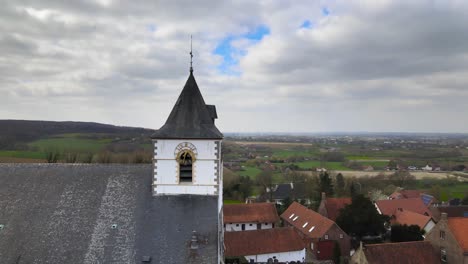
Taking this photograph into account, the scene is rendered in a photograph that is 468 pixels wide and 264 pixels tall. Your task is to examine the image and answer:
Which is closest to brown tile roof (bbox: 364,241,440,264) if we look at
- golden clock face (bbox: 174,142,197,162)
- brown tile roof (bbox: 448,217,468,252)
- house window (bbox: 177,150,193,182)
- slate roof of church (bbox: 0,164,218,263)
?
brown tile roof (bbox: 448,217,468,252)

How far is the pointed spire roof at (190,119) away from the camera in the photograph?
16.7 m

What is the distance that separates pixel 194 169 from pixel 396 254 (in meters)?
20.4

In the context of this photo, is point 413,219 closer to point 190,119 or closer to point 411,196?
point 411,196

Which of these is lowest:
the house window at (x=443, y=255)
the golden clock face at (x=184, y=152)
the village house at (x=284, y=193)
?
the village house at (x=284, y=193)

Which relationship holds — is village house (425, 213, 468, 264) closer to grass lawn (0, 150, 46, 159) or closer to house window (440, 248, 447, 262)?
house window (440, 248, 447, 262)

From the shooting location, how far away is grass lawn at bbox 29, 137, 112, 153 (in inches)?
1976

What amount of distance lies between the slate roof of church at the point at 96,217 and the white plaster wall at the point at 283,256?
1711 cm

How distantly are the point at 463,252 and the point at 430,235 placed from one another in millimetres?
3635

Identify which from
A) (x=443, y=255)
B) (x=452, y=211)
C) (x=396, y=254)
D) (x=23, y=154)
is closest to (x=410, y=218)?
(x=452, y=211)

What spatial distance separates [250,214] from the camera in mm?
43938

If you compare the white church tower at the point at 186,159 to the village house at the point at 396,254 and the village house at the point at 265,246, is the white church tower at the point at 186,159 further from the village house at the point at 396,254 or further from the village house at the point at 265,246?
the village house at the point at 396,254

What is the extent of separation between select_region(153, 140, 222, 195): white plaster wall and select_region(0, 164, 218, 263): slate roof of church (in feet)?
1.28

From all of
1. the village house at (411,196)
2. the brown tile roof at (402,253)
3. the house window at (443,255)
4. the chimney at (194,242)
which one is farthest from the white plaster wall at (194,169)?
the village house at (411,196)

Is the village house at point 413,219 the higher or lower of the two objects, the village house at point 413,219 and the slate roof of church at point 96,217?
the lower
